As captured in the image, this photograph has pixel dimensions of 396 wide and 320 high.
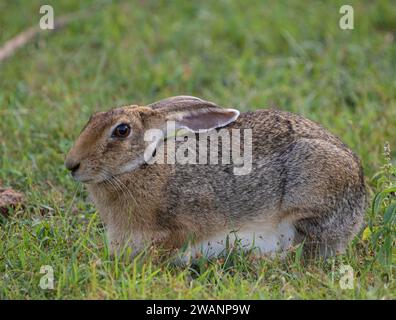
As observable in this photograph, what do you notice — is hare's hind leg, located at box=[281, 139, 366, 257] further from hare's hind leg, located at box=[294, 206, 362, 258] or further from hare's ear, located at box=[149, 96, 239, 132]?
hare's ear, located at box=[149, 96, 239, 132]

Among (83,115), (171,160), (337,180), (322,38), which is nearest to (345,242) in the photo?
(337,180)

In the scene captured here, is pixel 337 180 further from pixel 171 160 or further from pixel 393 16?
pixel 393 16

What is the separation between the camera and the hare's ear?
6.53m

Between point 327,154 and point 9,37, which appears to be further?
point 9,37

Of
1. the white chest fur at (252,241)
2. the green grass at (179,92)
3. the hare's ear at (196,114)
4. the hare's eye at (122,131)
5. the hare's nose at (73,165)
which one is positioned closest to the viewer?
the green grass at (179,92)

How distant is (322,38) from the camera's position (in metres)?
10.7

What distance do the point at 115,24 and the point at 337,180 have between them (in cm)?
511

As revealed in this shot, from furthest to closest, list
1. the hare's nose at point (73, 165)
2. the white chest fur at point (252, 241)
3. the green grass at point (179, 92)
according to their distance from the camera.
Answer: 1. the white chest fur at point (252, 241)
2. the hare's nose at point (73, 165)
3. the green grass at point (179, 92)

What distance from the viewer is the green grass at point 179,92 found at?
5.80 m

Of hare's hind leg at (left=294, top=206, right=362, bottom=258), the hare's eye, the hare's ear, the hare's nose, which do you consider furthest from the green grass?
the hare's ear

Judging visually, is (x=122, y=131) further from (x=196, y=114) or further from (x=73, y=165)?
(x=196, y=114)

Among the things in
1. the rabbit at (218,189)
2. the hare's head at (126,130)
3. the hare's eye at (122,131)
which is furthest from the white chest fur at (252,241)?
the hare's eye at (122,131)

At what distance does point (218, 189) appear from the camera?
6.50 metres

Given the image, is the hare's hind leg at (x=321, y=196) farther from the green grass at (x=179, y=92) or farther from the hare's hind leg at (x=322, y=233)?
the green grass at (x=179, y=92)
